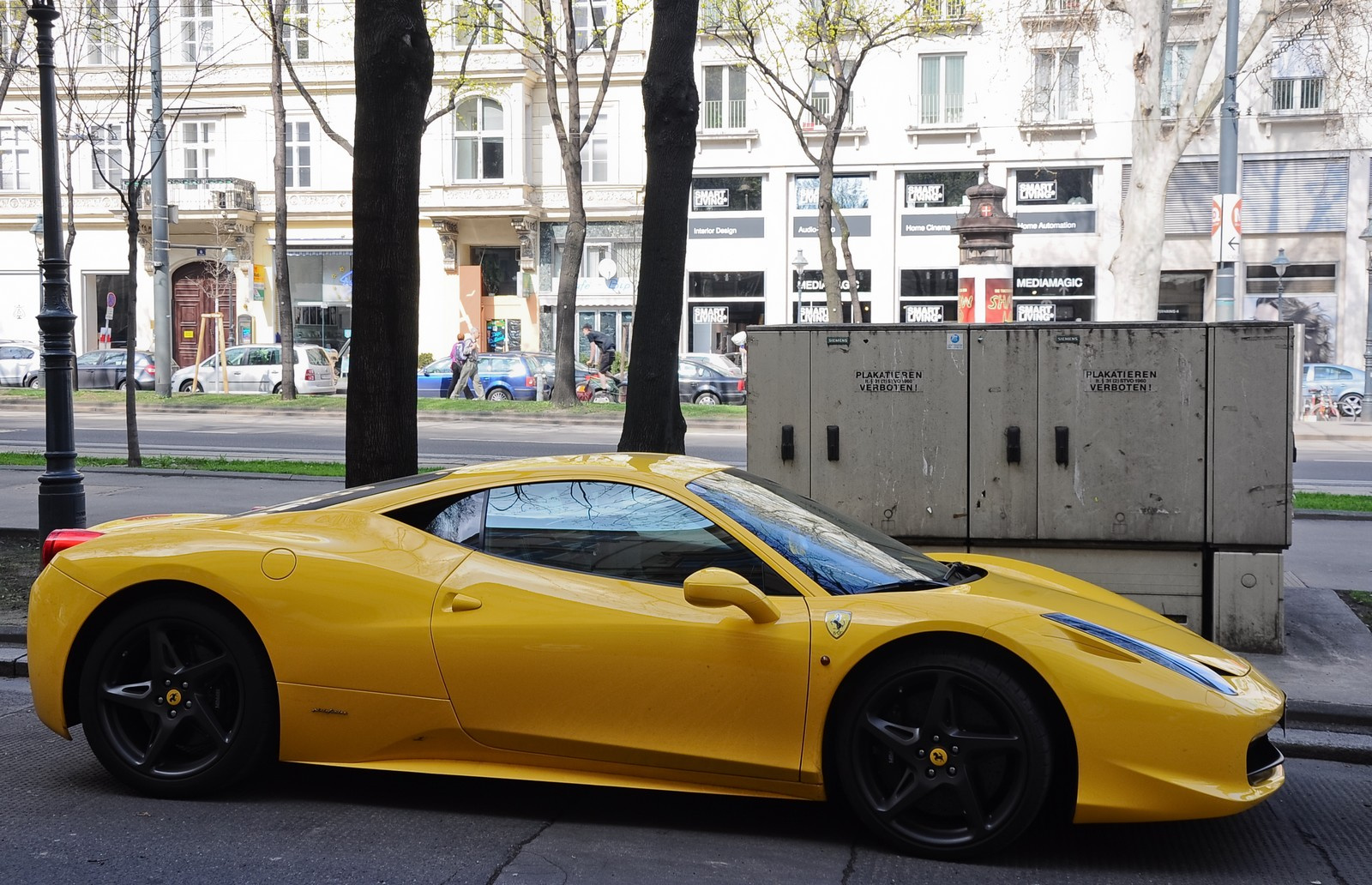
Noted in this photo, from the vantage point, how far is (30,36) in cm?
2480

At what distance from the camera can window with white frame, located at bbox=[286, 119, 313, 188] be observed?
40.8 m

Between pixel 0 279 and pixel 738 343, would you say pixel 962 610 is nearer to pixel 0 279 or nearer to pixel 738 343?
pixel 738 343

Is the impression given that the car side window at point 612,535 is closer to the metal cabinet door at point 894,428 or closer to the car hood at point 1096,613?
the car hood at point 1096,613

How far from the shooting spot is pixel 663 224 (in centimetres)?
888

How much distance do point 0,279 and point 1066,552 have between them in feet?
144

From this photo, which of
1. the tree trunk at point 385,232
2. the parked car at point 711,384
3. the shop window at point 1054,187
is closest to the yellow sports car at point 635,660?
the tree trunk at point 385,232

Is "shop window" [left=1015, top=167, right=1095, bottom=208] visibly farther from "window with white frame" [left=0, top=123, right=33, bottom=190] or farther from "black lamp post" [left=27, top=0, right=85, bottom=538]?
"black lamp post" [left=27, top=0, right=85, bottom=538]

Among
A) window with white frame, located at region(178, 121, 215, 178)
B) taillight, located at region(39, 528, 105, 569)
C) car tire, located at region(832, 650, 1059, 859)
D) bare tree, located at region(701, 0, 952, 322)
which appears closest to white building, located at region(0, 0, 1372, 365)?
window with white frame, located at region(178, 121, 215, 178)

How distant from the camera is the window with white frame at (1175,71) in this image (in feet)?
116

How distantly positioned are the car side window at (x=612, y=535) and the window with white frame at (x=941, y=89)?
35.1 meters

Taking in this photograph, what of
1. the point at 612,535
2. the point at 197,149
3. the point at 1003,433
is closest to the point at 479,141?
the point at 197,149

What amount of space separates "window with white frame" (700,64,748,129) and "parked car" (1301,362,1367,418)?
58.4 ft

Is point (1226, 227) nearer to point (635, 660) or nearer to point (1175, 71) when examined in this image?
point (635, 660)

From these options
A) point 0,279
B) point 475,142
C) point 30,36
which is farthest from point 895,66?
point 0,279
